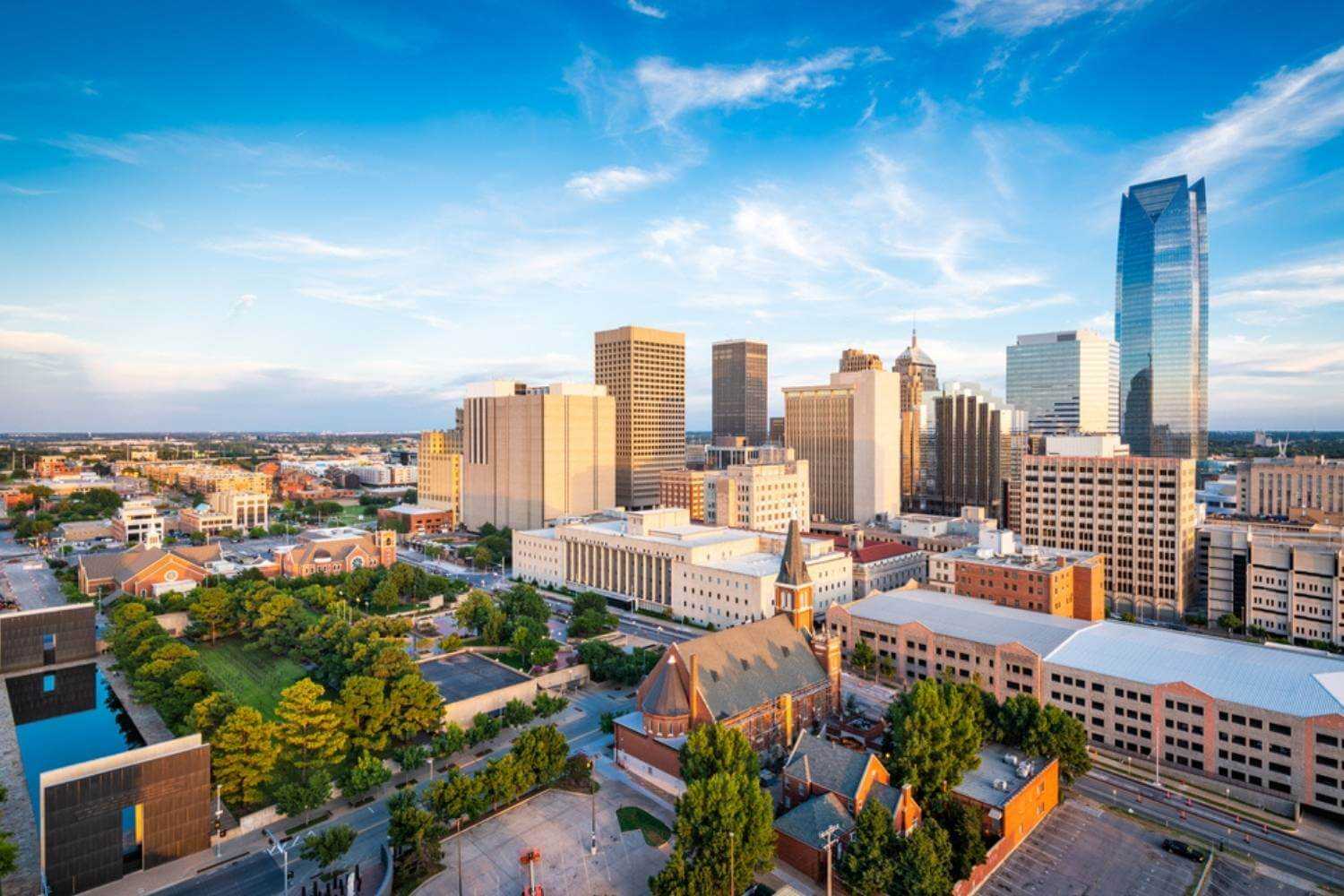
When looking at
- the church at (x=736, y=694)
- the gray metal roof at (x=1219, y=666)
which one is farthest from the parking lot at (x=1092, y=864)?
the church at (x=736, y=694)

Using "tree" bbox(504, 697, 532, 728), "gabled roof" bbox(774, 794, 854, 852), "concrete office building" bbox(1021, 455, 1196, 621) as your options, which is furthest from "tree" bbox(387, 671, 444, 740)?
"concrete office building" bbox(1021, 455, 1196, 621)

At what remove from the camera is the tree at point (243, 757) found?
5156cm

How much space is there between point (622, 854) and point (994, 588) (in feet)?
207

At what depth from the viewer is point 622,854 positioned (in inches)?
1855

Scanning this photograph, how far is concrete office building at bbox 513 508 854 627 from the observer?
3898 inches

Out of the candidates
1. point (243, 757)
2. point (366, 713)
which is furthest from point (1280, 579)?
point (243, 757)

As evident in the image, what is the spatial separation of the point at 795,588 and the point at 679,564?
3782 centimetres

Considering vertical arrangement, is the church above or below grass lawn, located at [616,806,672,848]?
above

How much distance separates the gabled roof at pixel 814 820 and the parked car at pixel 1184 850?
71.2 ft

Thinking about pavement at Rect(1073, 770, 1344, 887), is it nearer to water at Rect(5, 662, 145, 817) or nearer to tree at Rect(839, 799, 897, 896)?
tree at Rect(839, 799, 897, 896)

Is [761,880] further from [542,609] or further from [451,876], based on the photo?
[542,609]

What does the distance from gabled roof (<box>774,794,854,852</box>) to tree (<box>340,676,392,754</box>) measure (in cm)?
3311

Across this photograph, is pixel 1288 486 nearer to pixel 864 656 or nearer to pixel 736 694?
pixel 864 656

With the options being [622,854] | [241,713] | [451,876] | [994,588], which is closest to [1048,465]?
[994,588]
